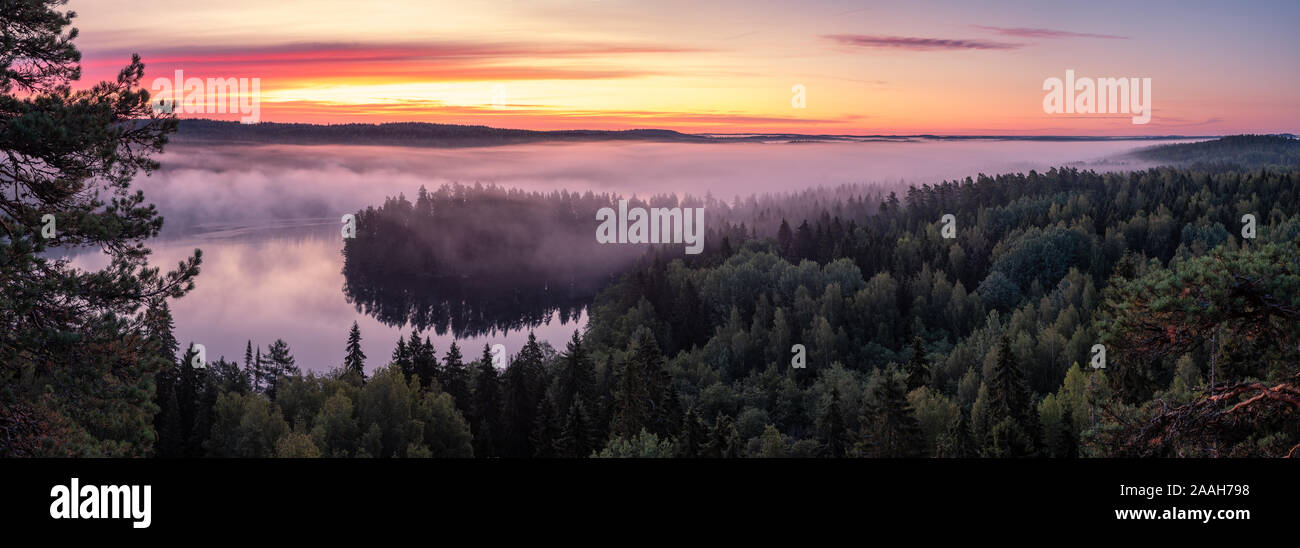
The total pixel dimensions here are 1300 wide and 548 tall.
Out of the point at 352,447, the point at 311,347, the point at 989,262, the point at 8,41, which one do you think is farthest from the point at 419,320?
the point at 8,41

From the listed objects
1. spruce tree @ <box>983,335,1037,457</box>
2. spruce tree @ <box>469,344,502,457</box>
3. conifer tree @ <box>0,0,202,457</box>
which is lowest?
spruce tree @ <box>469,344,502,457</box>

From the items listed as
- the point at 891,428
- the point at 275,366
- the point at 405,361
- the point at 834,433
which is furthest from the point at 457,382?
the point at 891,428

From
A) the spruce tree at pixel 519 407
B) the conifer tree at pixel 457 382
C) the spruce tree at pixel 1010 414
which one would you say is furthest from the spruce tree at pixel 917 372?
the conifer tree at pixel 457 382

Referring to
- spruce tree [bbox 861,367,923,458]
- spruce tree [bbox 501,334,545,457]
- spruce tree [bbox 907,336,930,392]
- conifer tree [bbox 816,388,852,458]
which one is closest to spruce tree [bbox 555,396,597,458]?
spruce tree [bbox 501,334,545,457]

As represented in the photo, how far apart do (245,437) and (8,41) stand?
47408 mm

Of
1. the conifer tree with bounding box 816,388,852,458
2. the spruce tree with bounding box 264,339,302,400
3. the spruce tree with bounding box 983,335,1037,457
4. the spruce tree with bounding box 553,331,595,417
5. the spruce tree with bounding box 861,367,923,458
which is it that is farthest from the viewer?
the spruce tree with bounding box 264,339,302,400

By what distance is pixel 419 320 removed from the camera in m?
187

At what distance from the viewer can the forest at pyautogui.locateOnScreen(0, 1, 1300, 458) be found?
54.2ft

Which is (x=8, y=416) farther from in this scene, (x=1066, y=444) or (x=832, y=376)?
(x=832, y=376)

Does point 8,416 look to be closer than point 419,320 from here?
Yes

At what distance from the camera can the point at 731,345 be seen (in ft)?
392

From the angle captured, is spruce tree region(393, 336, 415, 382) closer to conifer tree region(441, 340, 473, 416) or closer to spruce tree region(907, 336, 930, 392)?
conifer tree region(441, 340, 473, 416)

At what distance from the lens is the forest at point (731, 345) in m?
16.5
